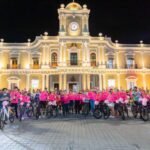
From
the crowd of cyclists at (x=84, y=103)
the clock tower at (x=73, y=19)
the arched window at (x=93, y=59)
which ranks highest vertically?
the clock tower at (x=73, y=19)

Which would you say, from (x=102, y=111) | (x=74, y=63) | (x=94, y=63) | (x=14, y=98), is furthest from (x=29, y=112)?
(x=94, y=63)

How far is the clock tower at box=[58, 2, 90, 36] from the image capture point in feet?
109

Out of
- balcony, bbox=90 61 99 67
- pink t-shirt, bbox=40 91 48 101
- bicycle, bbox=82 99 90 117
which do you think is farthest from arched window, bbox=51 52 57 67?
pink t-shirt, bbox=40 91 48 101

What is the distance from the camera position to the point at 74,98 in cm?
1628

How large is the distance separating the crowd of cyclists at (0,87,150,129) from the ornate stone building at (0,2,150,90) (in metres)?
15.1

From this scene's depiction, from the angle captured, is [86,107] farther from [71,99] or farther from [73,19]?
[73,19]

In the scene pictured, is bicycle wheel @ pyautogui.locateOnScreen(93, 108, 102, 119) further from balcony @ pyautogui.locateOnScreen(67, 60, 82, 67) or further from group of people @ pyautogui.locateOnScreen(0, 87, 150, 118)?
balcony @ pyautogui.locateOnScreen(67, 60, 82, 67)

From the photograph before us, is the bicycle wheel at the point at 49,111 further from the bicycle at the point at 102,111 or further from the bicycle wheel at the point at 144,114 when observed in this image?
the bicycle wheel at the point at 144,114

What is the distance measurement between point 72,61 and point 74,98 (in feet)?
55.0

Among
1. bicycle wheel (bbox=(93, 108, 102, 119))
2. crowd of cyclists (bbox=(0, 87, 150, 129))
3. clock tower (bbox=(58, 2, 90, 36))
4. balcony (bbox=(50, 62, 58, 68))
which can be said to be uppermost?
clock tower (bbox=(58, 2, 90, 36))

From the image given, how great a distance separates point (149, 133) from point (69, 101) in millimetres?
8239

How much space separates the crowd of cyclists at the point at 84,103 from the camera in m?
13.3

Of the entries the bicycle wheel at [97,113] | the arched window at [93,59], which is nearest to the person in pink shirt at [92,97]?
the bicycle wheel at [97,113]

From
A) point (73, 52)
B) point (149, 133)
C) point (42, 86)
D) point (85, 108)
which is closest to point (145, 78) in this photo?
point (73, 52)
